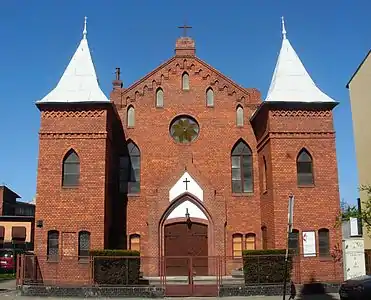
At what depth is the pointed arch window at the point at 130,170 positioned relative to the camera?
2753cm

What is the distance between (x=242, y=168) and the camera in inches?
1100

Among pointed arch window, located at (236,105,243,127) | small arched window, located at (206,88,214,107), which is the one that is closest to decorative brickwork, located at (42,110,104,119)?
small arched window, located at (206,88,214,107)

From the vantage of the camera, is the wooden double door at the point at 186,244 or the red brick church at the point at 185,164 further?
the wooden double door at the point at 186,244

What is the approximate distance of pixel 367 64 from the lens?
123 feet

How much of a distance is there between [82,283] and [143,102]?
35.9 ft

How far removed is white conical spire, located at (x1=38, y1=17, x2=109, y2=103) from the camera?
84.4 ft

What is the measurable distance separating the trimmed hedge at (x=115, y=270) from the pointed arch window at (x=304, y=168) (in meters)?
9.22

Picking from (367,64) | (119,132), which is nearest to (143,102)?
(119,132)

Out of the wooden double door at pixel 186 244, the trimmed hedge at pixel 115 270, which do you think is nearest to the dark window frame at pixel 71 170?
the trimmed hedge at pixel 115 270

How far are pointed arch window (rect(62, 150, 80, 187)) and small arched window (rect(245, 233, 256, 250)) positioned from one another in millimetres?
9353

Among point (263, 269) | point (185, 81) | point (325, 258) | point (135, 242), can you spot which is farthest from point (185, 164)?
point (325, 258)

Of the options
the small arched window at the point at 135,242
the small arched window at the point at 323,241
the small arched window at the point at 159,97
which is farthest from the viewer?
the small arched window at the point at 159,97

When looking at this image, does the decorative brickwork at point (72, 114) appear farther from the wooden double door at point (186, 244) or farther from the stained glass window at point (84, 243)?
the wooden double door at point (186, 244)

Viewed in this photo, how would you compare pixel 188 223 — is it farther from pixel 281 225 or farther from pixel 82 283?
pixel 82 283
